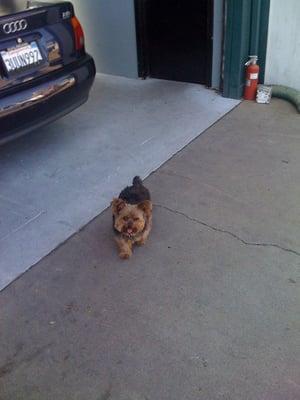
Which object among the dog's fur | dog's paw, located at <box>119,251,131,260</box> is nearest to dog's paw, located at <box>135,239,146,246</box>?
the dog's fur

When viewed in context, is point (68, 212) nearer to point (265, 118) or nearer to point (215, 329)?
point (215, 329)

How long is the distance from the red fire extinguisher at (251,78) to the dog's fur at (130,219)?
253 centimetres

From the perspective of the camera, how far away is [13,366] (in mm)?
1969

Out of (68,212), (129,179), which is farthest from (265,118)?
(68,212)

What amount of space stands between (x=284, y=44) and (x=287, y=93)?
55 cm

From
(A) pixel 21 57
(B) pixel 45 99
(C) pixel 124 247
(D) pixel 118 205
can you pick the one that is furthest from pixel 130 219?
(A) pixel 21 57

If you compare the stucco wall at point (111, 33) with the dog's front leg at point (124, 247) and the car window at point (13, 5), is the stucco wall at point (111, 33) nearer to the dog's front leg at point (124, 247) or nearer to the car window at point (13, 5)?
the car window at point (13, 5)

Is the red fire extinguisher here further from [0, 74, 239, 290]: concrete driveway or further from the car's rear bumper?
the car's rear bumper

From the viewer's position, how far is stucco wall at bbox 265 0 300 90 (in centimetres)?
448

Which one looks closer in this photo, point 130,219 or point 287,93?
point 130,219

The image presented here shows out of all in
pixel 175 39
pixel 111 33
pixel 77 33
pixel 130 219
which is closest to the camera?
pixel 130 219

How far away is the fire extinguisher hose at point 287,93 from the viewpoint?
4465 mm

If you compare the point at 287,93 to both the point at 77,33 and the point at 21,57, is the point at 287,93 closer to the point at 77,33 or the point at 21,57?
the point at 77,33

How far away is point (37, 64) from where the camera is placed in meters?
3.18
